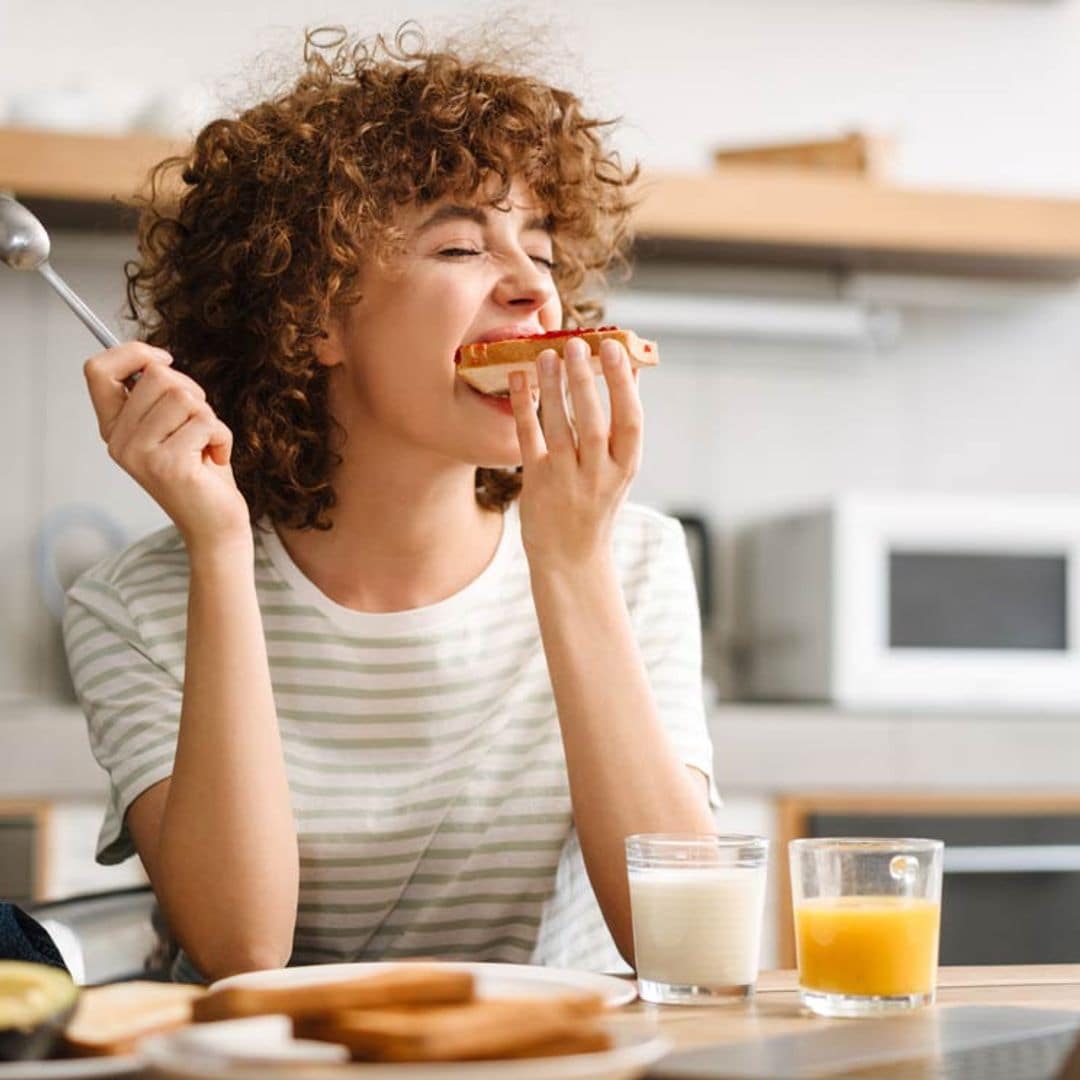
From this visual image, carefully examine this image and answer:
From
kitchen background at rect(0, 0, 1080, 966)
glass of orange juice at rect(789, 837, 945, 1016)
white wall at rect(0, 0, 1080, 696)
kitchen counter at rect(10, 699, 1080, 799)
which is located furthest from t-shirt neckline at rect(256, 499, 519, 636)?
white wall at rect(0, 0, 1080, 696)

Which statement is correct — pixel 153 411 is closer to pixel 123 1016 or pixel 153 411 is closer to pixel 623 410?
pixel 623 410

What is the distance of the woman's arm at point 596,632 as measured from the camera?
4.47 feet

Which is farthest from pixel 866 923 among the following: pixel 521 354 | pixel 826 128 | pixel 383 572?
pixel 826 128

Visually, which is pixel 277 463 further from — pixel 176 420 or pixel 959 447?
pixel 959 447

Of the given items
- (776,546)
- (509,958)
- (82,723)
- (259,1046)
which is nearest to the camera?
(259,1046)

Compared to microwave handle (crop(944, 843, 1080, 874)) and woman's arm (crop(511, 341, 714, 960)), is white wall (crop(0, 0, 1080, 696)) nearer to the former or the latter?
microwave handle (crop(944, 843, 1080, 874))

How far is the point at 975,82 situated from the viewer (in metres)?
3.93

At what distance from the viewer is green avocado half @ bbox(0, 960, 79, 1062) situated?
0.73 meters

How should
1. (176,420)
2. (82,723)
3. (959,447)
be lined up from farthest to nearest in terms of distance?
1. (959,447)
2. (82,723)
3. (176,420)

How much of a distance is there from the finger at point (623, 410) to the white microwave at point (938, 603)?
1.87m

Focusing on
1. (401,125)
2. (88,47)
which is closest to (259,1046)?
(401,125)

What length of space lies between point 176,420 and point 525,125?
51cm

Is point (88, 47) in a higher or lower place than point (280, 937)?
higher

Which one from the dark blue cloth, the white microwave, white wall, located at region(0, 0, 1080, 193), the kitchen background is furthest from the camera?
white wall, located at region(0, 0, 1080, 193)
